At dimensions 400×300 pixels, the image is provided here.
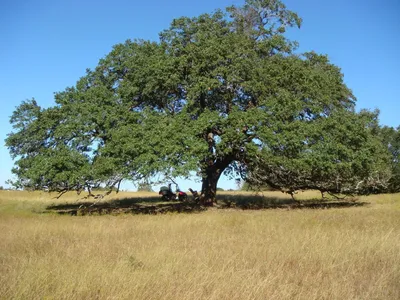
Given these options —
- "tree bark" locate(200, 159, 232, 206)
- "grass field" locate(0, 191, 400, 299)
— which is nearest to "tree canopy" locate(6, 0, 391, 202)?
"tree bark" locate(200, 159, 232, 206)

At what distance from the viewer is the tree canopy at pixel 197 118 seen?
57.2ft

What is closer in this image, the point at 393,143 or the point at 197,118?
the point at 197,118

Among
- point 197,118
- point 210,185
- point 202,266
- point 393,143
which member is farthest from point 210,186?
point 393,143

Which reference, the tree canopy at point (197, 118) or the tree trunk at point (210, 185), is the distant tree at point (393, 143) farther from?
the tree trunk at point (210, 185)

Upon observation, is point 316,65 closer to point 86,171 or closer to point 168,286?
point 86,171

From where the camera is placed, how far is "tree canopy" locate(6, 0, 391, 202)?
1744 cm

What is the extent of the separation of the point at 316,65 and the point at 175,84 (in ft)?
33.9

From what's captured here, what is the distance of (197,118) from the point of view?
65.5 feet

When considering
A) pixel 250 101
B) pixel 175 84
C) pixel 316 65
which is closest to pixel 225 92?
pixel 250 101

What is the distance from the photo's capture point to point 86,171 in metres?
17.4

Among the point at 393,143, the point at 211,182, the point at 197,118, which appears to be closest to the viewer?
the point at 197,118

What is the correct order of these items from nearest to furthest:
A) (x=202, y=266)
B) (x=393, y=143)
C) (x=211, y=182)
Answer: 1. (x=202, y=266)
2. (x=211, y=182)
3. (x=393, y=143)

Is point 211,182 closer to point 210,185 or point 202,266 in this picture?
point 210,185

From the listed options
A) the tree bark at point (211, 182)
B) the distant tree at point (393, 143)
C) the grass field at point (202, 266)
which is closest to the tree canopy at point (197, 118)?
the tree bark at point (211, 182)
